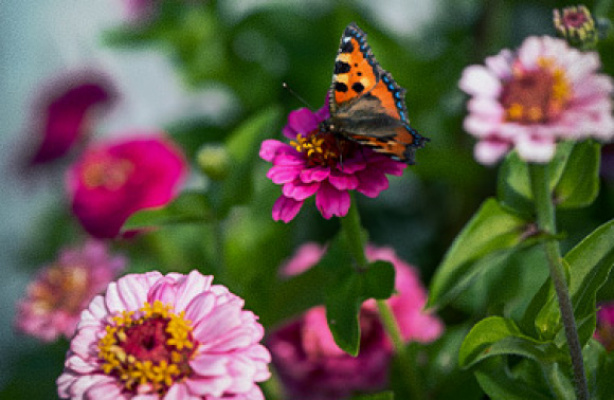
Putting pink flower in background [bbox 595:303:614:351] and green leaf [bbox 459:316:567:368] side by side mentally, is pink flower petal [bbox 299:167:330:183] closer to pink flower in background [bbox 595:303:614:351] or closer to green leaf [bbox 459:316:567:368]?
green leaf [bbox 459:316:567:368]

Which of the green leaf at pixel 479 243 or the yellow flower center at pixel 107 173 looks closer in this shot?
the green leaf at pixel 479 243

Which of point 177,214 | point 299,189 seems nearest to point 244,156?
point 177,214

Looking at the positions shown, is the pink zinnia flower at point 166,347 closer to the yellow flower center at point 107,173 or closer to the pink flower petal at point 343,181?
the pink flower petal at point 343,181

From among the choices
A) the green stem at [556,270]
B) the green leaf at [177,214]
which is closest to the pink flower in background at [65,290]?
the green leaf at [177,214]

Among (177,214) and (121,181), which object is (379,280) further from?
(121,181)

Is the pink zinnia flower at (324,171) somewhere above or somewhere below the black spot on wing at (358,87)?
below

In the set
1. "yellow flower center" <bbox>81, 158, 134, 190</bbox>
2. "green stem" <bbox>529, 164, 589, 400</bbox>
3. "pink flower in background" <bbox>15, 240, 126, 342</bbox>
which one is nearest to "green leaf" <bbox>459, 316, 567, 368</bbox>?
"green stem" <bbox>529, 164, 589, 400</bbox>

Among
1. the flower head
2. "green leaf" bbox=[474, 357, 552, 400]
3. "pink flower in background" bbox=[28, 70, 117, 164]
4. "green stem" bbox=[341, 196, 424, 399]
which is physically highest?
"pink flower in background" bbox=[28, 70, 117, 164]

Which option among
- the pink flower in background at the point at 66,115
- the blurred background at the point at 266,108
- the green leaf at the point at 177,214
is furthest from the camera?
the pink flower in background at the point at 66,115
